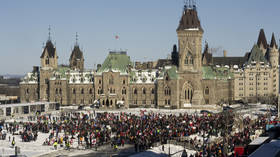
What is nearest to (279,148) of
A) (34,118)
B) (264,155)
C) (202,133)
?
(264,155)

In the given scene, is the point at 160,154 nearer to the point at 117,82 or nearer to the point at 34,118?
the point at 34,118

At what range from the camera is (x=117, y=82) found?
106m

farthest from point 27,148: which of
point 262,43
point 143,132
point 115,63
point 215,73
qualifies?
point 262,43

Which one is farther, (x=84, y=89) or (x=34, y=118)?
(x=84, y=89)

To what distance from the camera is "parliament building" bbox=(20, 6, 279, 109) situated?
103 metres

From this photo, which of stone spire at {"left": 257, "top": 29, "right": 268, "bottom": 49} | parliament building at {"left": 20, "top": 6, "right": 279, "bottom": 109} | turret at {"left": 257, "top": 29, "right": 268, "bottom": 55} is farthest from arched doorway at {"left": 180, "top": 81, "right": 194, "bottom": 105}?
stone spire at {"left": 257, "top": 29, "right": 268, "bottom": 49}

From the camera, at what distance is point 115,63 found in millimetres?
107875

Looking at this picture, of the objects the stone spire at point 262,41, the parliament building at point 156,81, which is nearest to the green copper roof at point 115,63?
the parliament building at point 156,81

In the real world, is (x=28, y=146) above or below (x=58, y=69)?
below

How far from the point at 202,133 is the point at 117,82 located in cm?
4812

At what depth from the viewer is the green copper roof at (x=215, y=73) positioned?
106 metres

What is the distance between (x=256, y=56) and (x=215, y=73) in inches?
921

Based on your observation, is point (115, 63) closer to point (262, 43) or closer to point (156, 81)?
point (156, 81)

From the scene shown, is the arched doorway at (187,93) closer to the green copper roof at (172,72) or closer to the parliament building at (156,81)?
the parliament building at (156,81)
